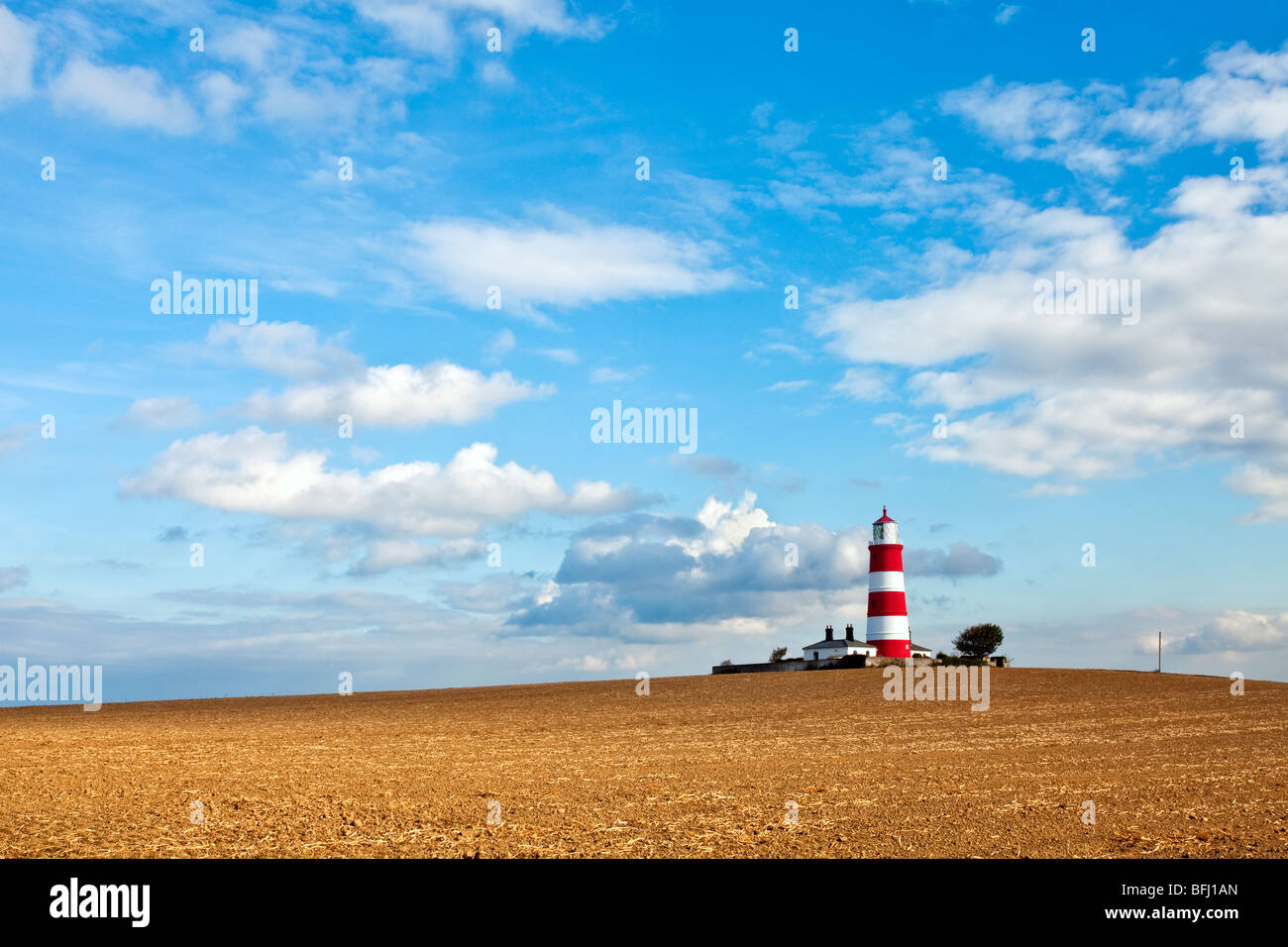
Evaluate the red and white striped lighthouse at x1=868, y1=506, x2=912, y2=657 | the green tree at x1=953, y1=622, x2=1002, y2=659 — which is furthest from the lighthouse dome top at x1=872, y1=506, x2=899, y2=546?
the green tree at x1=953, y1=622, x2=1002, y2=659

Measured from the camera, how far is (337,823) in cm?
1455

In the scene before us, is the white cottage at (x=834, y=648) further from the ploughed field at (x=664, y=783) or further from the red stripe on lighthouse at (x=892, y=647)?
the ploughed field at (x=664, y=783)

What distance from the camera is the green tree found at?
7519 cm

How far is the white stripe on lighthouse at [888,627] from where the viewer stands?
204 feet

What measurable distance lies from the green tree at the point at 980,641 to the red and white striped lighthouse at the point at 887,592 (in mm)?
14667

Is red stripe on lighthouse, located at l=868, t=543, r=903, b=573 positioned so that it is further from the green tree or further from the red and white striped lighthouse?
the green tree

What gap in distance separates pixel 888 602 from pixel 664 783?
45548 mm

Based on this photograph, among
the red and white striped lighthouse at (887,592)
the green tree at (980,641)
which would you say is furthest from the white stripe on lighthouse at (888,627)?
the green tree at (980,641)

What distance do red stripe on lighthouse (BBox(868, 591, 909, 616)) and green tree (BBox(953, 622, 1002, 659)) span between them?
1502cm

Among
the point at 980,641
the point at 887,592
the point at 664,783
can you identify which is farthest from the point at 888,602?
the point at 664,783
